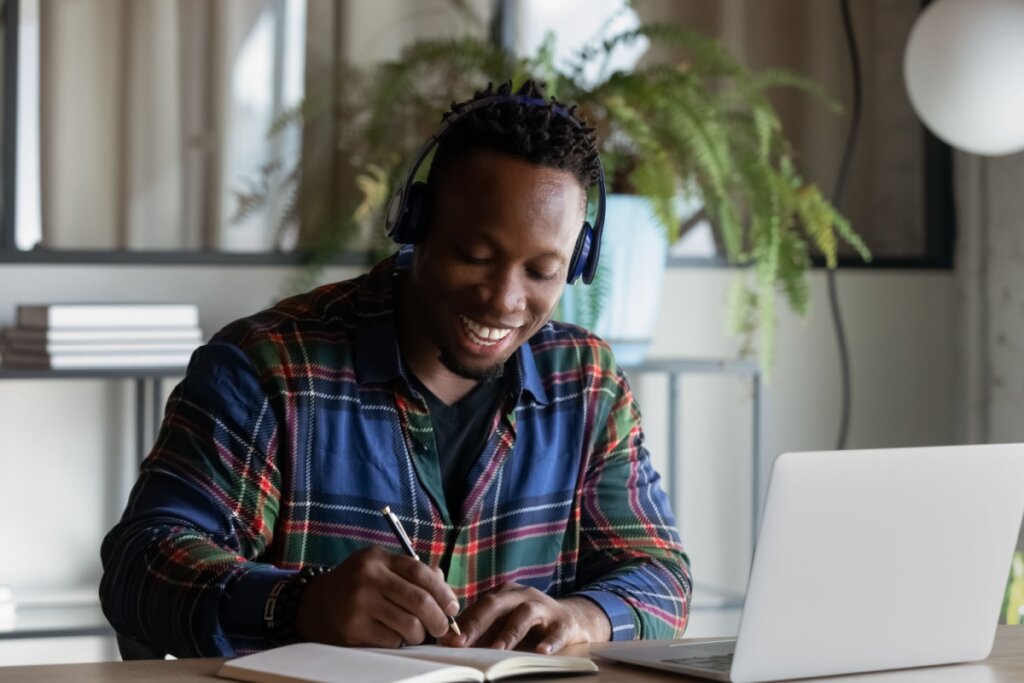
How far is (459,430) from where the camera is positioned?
5.48 feet

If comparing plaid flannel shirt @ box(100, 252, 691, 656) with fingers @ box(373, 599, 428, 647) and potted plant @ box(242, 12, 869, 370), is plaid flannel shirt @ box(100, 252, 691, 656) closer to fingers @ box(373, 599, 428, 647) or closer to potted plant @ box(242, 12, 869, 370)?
fingers @ box(373, 599, 428, 647)

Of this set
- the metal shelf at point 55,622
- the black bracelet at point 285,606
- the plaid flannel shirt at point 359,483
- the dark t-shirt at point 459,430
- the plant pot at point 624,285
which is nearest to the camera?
the black bracelet at point 285,606

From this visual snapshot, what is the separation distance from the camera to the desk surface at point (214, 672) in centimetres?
110

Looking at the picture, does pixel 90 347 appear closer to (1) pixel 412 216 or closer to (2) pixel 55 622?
(2) pixel 55 622

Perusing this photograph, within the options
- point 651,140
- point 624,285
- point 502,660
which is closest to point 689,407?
point 624,285

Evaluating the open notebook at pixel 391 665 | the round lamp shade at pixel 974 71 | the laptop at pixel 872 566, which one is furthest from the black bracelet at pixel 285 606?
the round lamp shade at pixel 974 71

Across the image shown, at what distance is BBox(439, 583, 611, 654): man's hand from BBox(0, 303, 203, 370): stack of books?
1.54 meters

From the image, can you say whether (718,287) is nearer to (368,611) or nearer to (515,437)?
(515,437)

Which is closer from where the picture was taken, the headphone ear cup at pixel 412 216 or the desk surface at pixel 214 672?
the desk surface at pixel 214 672

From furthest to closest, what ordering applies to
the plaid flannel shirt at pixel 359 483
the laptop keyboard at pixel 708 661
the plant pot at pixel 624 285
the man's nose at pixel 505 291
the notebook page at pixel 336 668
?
the plant pot at pixel 624 285 < the man's nose at pixel 505 291 < the plaid flannel shirt at pixel 359 483 < the laptop keyboard at pixel 708 661 < the notebook page at pixel 336 668

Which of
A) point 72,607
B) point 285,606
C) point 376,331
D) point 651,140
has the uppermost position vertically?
point 651,140

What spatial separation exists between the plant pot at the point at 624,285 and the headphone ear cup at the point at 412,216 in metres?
1.22

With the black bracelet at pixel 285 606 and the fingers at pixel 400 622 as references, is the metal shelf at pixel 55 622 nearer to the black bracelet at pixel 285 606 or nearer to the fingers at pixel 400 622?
the black bracelet at pixel 285 606

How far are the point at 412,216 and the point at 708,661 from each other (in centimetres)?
62
